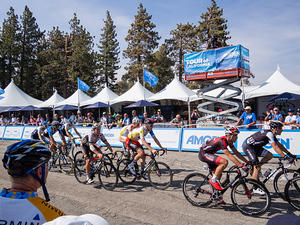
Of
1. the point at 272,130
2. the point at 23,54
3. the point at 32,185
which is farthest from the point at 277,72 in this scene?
the point at 23,54

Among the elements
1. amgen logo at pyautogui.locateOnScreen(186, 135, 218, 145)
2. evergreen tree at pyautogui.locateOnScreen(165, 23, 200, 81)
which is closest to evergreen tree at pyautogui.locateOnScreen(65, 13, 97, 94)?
evergreen tree at pyautogui.locateOnScreen(165, 23, 200, 81)

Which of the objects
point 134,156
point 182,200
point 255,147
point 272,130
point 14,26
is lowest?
point 182,200

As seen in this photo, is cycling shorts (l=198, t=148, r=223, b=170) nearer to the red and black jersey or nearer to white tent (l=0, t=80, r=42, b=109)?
the red and black jersey

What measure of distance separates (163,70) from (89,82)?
46.2 ft

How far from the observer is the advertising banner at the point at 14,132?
18.2 metres

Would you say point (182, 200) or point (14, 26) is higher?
point (14, 26)

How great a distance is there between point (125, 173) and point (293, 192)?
14.7 ft

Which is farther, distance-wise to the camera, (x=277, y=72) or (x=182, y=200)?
(x=277, y=72)

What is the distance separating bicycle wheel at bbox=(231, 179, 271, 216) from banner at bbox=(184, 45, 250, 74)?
11.4 metres

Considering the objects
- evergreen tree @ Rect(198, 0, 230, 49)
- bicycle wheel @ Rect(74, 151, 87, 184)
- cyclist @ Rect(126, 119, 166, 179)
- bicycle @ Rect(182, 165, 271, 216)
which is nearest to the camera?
bicycle @ Rect(182, 165, 271, 216)

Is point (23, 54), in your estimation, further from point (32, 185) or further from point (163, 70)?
point (32, 185)

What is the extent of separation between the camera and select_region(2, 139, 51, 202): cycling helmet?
163 centimetres

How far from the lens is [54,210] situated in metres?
1.48

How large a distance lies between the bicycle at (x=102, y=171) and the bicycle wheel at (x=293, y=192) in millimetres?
4292
